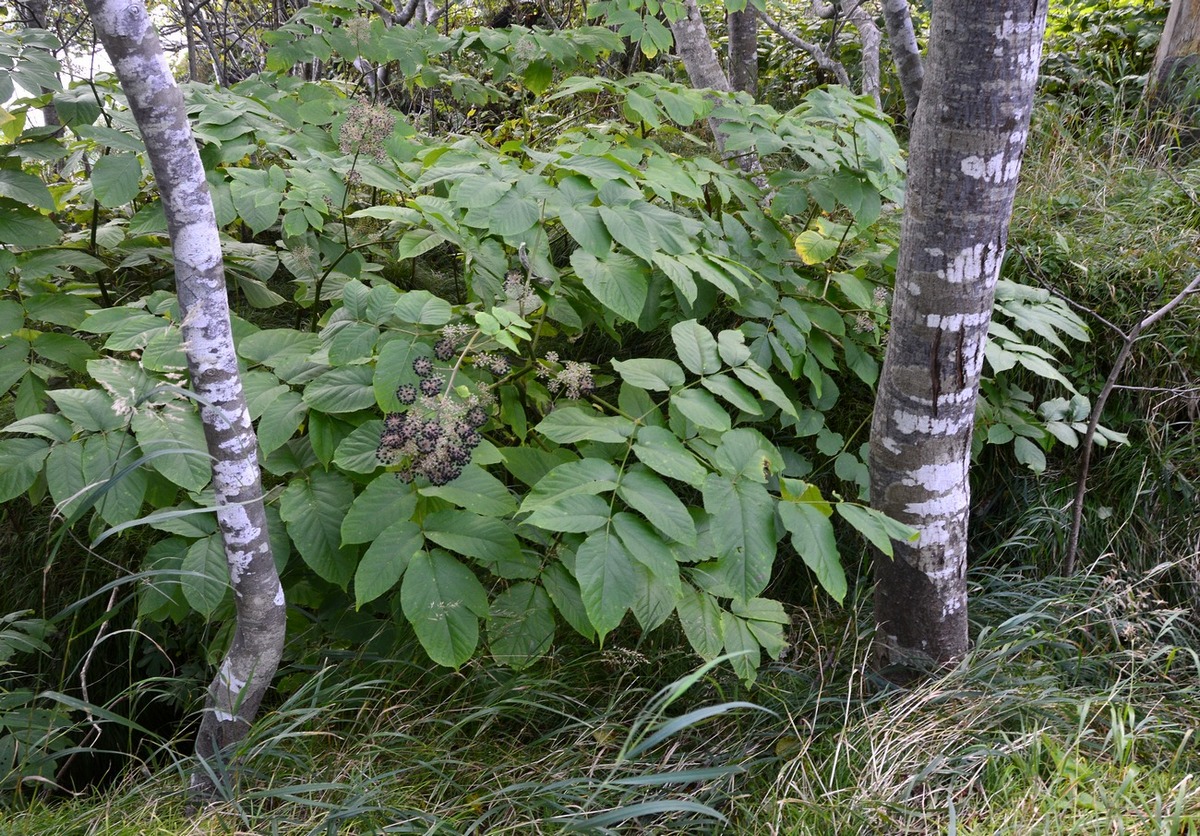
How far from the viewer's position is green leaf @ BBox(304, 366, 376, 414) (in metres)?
1.85

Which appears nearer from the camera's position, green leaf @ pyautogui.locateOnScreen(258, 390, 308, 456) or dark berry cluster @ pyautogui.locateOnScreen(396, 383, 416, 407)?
dark berry cluster @ pyautogui.locateOnScreen(396, 383, 416, 407)

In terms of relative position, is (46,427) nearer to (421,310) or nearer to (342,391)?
(342,391)

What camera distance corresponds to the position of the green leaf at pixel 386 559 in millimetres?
1649

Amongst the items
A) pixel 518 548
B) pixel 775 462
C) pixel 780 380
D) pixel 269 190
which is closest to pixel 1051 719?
pixel 775 462

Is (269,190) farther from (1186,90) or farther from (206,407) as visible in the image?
(1186,90)

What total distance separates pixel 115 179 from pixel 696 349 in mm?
1624

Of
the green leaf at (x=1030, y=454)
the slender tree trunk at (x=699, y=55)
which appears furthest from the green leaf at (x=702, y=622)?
the slender tree trunk at (x=699, y=55)

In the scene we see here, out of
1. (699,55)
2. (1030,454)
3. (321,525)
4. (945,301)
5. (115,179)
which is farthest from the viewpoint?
(699,55)

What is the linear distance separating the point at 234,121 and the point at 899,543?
7.41 feet

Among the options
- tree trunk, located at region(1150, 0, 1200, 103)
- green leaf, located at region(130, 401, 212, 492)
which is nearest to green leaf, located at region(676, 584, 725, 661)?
green leaf, located at region(130, 401, 212, 492)

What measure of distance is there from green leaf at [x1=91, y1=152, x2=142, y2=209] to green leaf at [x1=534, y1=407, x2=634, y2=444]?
4.41 ft

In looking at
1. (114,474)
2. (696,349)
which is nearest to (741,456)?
(696,349)

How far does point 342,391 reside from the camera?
74.2 inches

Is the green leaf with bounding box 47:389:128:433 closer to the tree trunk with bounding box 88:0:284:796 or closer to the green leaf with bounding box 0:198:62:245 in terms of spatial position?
the tree trunk with bounding box 88:0:284:796
